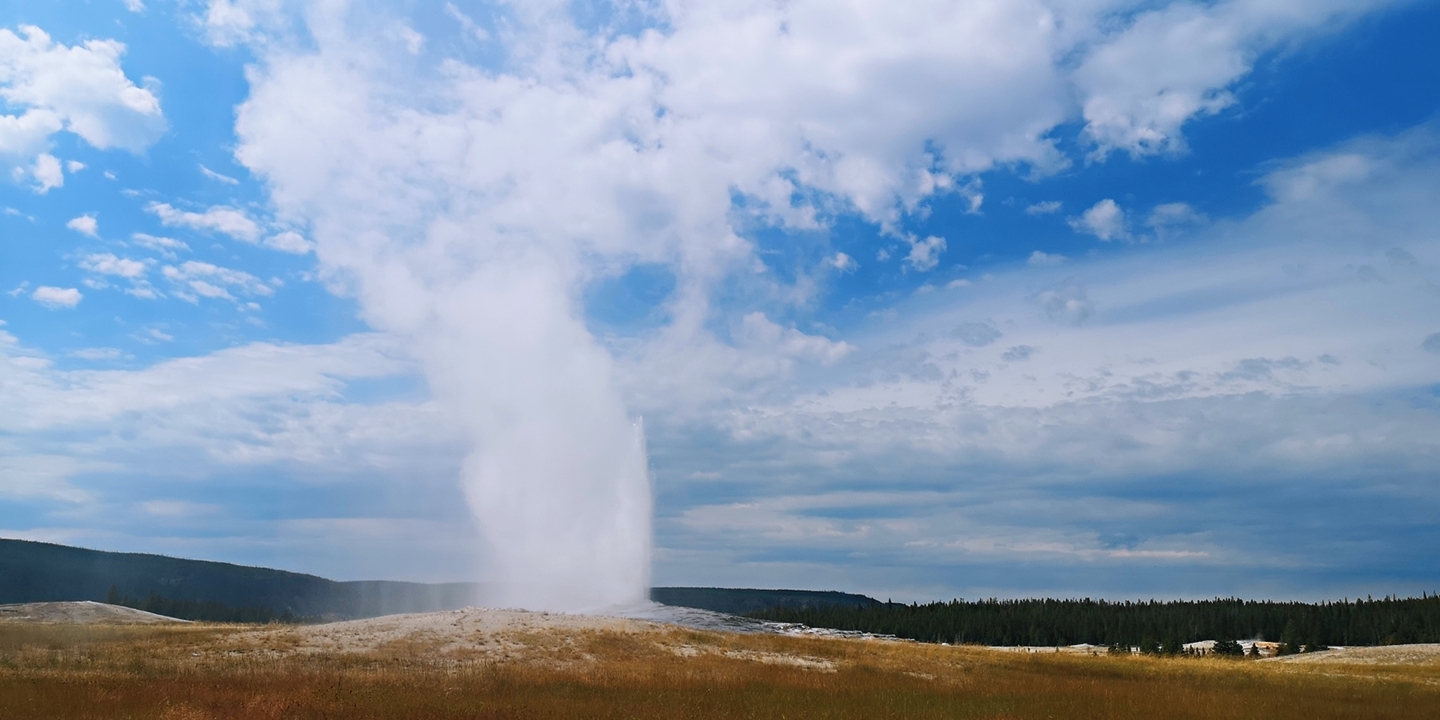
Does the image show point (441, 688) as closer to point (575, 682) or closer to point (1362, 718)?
point (575, 682)

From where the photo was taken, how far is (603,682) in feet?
82.0

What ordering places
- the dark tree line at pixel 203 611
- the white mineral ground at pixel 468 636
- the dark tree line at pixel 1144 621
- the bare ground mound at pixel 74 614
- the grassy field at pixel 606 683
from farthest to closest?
the dark tree line at pixel 203 611
the dark tree line at pixel 1144 621
the bare ground mound at pixel 74 614
the white mineral ground at pixel 468 636
the grassy field at pixel 606 683

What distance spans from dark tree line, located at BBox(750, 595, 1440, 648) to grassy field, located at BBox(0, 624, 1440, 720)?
66960mm

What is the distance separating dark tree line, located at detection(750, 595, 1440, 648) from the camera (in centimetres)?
10225

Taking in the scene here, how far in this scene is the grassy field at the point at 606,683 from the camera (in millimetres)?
18641

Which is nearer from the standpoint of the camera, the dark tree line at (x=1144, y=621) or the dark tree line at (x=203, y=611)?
the dark tree line at (x=1144, y=621)

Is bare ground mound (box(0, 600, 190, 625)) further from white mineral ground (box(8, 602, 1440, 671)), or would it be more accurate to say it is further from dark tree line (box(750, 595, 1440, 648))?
dark tree line (box(750, 595, 1440, 648))

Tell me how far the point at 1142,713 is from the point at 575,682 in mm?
14079

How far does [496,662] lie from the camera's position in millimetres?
30016

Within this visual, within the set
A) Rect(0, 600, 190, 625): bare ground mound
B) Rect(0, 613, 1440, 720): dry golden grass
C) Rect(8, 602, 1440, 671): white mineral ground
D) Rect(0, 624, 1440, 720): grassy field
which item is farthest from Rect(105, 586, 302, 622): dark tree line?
Rect(0, 613, 1440, 720): dry golden grass

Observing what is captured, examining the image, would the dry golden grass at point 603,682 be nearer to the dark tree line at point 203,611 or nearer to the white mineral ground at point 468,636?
the white mineral ground at point 468,636

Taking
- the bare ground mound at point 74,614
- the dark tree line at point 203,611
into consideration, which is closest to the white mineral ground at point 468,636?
the bare ground mound at point 74,614

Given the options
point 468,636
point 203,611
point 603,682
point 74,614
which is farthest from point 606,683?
point 203,611

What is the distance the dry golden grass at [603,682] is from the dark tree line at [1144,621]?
6627 cm
